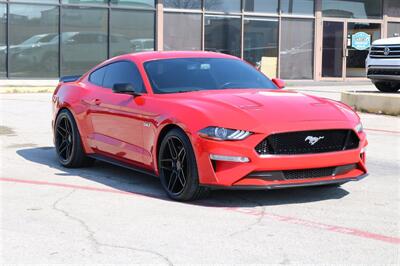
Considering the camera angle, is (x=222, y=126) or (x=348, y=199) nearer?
(x=222, y=126)

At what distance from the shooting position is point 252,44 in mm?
24891

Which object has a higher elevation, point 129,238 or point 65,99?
point 65,99

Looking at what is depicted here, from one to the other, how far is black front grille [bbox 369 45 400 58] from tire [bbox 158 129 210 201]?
10.4 m

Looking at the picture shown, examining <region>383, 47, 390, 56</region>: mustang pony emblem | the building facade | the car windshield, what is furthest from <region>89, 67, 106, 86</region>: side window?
the building facade

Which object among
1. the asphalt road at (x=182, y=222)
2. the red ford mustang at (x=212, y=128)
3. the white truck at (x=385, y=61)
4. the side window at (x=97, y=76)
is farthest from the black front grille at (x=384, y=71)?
the side window at (x=97, y=76)

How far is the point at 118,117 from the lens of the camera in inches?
A: 274

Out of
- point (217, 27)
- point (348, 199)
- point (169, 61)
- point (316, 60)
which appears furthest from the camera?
point (316, 60)

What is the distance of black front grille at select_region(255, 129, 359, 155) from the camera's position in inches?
222

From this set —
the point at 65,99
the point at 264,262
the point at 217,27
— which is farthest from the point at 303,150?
the point at 217,27

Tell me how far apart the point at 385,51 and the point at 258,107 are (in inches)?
410

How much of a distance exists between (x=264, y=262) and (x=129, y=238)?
3.68 feet

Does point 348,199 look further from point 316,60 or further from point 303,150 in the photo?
point 316,60

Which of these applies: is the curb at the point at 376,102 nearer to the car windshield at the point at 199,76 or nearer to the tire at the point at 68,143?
the car windshield at the point at 199,76

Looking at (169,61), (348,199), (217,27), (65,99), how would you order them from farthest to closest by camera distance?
1. (217,27)
2. (65,99)
3. (169,61)
4. (348,199)
